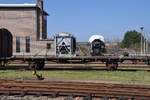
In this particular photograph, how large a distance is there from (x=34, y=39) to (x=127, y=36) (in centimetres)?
6759

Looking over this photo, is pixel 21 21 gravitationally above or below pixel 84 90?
above

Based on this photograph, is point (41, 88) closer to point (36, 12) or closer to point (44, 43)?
point (44, 43)

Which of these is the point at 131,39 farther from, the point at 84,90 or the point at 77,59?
the point at 84,90

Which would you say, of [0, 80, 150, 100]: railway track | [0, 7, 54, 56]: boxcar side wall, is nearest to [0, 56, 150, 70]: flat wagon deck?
[0, 80, 150, 100]: railway track

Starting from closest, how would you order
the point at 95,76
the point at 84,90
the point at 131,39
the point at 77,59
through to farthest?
the point at 84,90
the point at 95,76
the point at 77,59
the point at 131,39

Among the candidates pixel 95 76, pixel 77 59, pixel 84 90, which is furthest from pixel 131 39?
pixel 84 90

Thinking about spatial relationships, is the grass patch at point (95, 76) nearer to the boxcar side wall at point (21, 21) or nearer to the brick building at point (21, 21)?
the brick building at point (21, 21)

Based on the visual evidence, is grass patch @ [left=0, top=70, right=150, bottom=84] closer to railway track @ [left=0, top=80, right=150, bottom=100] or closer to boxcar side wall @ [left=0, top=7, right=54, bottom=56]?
railway track @ [left=0, top=80, right=150, bottom=100]

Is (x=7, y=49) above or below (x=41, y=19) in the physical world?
below

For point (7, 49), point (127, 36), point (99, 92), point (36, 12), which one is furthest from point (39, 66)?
point (127, 36)

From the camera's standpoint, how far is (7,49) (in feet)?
69.9

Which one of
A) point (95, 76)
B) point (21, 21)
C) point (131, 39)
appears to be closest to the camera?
point (95, 76)

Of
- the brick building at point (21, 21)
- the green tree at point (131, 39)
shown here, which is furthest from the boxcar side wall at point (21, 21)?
the green tree at point (131, 39)

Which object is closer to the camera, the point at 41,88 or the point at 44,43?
the point at 41,88
